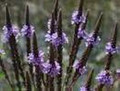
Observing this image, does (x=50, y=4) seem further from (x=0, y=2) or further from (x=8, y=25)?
(x=8, y=25)

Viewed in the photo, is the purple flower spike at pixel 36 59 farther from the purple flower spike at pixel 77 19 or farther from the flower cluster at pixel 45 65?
the purple flower spike at pixel 77 19

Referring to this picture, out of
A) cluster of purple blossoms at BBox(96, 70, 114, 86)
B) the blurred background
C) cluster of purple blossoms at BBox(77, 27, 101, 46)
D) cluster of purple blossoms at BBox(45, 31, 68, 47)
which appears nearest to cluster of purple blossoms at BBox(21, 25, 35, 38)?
cluster of purple blossoms at BBox(45, 31, 68, 47)

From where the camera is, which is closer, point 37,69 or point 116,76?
point 37,69

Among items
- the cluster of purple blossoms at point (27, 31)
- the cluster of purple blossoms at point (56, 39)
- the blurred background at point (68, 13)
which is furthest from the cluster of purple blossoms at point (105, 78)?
the blurred background at point (68, 13)

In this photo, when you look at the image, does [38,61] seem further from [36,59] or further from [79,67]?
[79,67]

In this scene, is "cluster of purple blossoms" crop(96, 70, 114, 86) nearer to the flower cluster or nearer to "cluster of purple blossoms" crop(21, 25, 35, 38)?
the flower cluster

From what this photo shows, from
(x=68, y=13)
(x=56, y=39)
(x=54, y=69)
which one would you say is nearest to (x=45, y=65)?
(x=54, y=69)

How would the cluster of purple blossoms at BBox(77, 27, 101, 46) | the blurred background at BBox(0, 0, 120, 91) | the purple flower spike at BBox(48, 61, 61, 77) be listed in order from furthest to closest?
1. the blurred background at BBox(0, 0, 120, 91)
2. the cluster of purple blossoms at BBox(77, 27, 101, 46)
3. the purple flower spike at BBox(48, 61, 61, 77)

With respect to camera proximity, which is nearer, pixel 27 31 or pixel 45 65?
pixel 45 65

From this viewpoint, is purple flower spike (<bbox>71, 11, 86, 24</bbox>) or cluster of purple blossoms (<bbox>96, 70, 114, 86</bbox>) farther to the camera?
purple flower spike (<bbox>71, 11, 86, 24</bbox>)

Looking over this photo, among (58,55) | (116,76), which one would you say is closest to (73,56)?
(58,55)

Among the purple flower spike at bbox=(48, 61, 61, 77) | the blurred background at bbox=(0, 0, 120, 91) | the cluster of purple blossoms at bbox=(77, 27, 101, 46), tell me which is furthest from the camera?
the blurred background at bbox=(0, 0, 120, 91)
